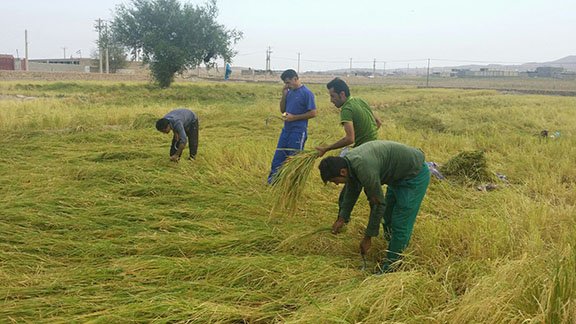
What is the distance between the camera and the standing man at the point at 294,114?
5430mm

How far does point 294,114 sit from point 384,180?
7.99ft

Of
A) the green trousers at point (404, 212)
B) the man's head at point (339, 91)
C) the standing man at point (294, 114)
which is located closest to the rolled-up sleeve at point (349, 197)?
the green trousers at point (404, 212)

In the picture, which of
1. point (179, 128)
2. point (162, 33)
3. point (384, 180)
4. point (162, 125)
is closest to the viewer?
point (384, 180)

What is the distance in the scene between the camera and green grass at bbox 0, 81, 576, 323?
2.52 metres

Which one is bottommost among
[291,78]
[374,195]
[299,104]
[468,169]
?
[468,169]

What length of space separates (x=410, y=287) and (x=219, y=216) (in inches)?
82.3

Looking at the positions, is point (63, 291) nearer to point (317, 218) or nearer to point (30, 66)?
point (317, 218)

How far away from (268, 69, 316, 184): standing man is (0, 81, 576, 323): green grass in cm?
47

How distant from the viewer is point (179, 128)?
18.4 ft

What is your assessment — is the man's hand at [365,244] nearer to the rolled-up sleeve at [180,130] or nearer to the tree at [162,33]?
the rolled-up sleeve at [180,130]

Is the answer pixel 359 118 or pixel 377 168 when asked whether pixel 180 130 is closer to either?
pixel 359 118

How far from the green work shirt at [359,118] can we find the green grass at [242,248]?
0.78 metres

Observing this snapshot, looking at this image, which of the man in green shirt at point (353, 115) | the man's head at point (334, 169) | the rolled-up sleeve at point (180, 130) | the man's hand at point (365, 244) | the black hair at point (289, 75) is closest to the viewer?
the man's head at point (334, 169)

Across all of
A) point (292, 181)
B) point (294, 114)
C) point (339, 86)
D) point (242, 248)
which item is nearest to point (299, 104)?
point (294, 114)
